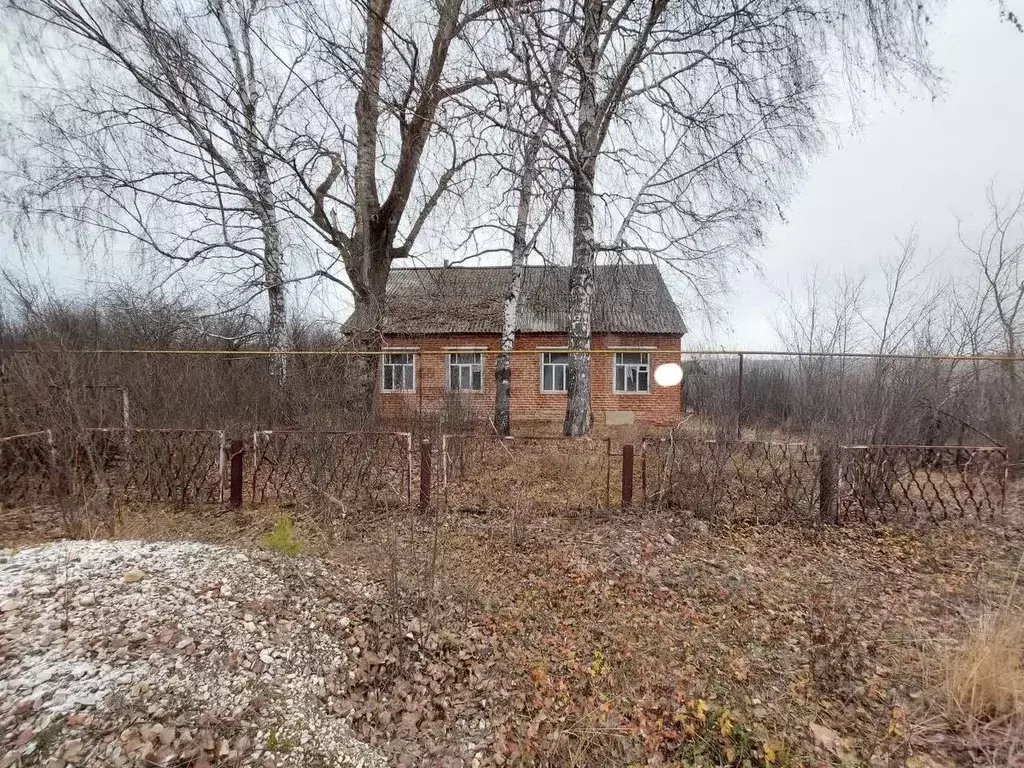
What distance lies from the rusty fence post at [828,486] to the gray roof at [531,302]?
4.36 meters

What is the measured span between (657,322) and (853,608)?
935 centimetres

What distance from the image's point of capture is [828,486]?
491 cm

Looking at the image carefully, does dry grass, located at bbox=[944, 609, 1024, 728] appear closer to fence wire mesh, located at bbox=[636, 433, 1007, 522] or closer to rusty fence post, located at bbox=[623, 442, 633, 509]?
fence wire mesh, located at bbox=[636, 433, 1007, 522]

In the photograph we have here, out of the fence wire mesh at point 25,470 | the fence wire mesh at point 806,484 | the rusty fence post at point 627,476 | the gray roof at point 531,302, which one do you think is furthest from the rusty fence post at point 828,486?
the fence wire mesh at point 25,470

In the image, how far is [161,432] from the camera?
5.08m

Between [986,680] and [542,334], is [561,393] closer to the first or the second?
[542,334]

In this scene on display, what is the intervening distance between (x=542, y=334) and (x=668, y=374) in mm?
4171

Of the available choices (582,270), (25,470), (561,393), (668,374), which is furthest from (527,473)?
(561,393)

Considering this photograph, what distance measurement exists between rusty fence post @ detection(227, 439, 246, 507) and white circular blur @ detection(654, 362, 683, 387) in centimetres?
926

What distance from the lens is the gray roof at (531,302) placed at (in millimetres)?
9008

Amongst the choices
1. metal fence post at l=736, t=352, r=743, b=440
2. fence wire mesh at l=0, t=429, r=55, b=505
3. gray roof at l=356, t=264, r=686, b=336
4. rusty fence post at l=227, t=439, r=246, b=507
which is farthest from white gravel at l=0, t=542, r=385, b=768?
gray roof at l=356, t=264, r=686, b=336

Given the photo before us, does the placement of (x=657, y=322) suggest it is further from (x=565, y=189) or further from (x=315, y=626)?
(x=315, y=626)

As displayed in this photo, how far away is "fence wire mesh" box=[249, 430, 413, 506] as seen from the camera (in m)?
5.11

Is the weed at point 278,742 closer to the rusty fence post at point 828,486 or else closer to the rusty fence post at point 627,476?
the rusty fence post at point 627,476
